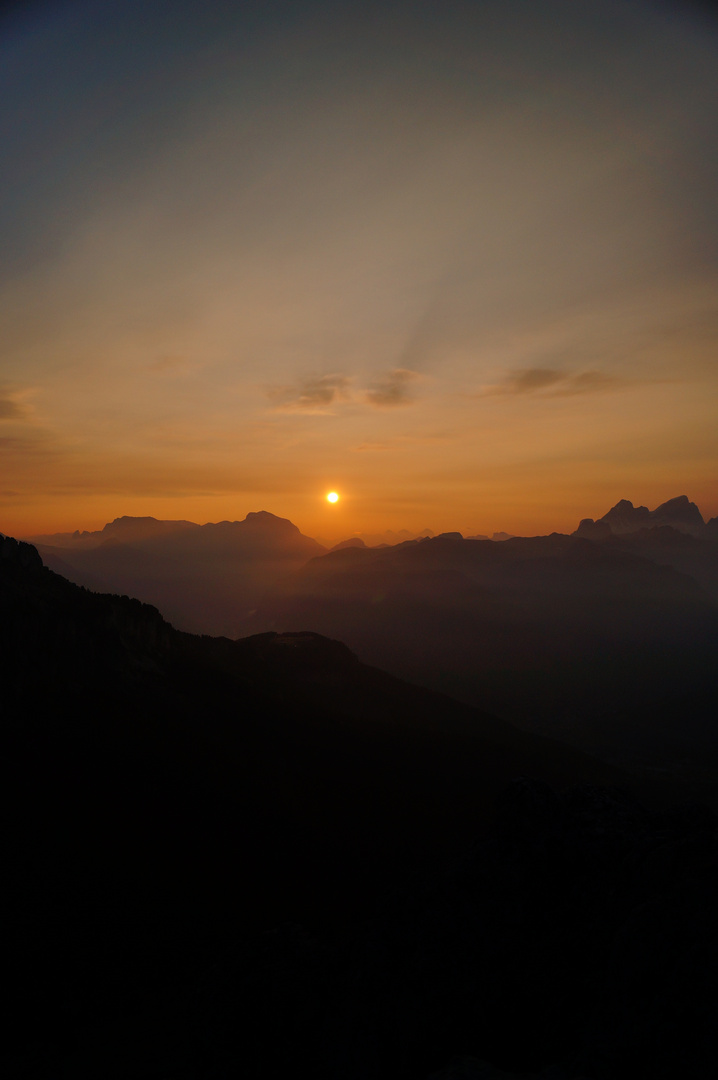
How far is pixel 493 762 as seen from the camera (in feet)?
260

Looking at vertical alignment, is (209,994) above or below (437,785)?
above

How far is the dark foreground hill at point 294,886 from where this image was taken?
17406 mm

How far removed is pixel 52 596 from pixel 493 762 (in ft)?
209

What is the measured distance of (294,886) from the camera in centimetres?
4762

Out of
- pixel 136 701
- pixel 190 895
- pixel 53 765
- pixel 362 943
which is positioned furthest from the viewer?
pixel 136 701

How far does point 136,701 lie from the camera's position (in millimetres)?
65062

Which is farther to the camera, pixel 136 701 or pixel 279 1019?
pixel 136 701

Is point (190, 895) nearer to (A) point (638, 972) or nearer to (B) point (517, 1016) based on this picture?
(B) point (517, 1016)

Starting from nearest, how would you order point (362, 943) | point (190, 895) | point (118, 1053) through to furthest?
point (362, 943) → point (118, 1053) → point (190, 895)

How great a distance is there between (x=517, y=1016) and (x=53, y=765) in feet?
166

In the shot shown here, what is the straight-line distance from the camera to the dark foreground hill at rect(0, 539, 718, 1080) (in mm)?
17406

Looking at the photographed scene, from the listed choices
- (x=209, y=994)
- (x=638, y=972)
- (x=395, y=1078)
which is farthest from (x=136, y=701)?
(x=638, y=972)

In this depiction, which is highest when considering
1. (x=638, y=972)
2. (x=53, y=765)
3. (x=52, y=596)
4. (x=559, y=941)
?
(x=52, y=596)

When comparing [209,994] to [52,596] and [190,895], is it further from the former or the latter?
[52,596]
